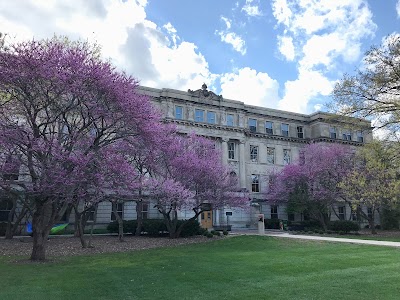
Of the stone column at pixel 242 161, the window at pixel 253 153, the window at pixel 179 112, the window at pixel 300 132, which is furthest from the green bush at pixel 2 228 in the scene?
the window at pixel 300 132

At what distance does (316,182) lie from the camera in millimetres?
38812

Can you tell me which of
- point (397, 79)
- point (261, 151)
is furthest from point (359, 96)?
point (261, 151)

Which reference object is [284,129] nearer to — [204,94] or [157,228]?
[204,94]

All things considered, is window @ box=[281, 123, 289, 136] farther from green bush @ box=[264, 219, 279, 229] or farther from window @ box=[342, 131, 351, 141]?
green bush @ box=[264, 219, 279, 229]

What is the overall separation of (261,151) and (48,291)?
41.7 metres

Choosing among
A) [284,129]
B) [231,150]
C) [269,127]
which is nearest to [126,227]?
[231,150]

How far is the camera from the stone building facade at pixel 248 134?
43250 millimetres

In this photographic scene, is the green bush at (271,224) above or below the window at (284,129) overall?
below

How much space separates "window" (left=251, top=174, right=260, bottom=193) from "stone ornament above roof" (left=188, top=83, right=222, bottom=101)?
11147 millimetres

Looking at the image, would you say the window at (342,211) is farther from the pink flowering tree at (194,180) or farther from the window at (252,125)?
the pink flowering tree at (194,180)

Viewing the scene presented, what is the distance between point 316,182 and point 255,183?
415 inches

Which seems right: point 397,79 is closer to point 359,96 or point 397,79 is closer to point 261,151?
point 359,96

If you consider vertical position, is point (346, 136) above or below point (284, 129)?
below

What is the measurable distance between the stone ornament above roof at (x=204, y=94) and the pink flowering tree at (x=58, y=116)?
89.9 ft
